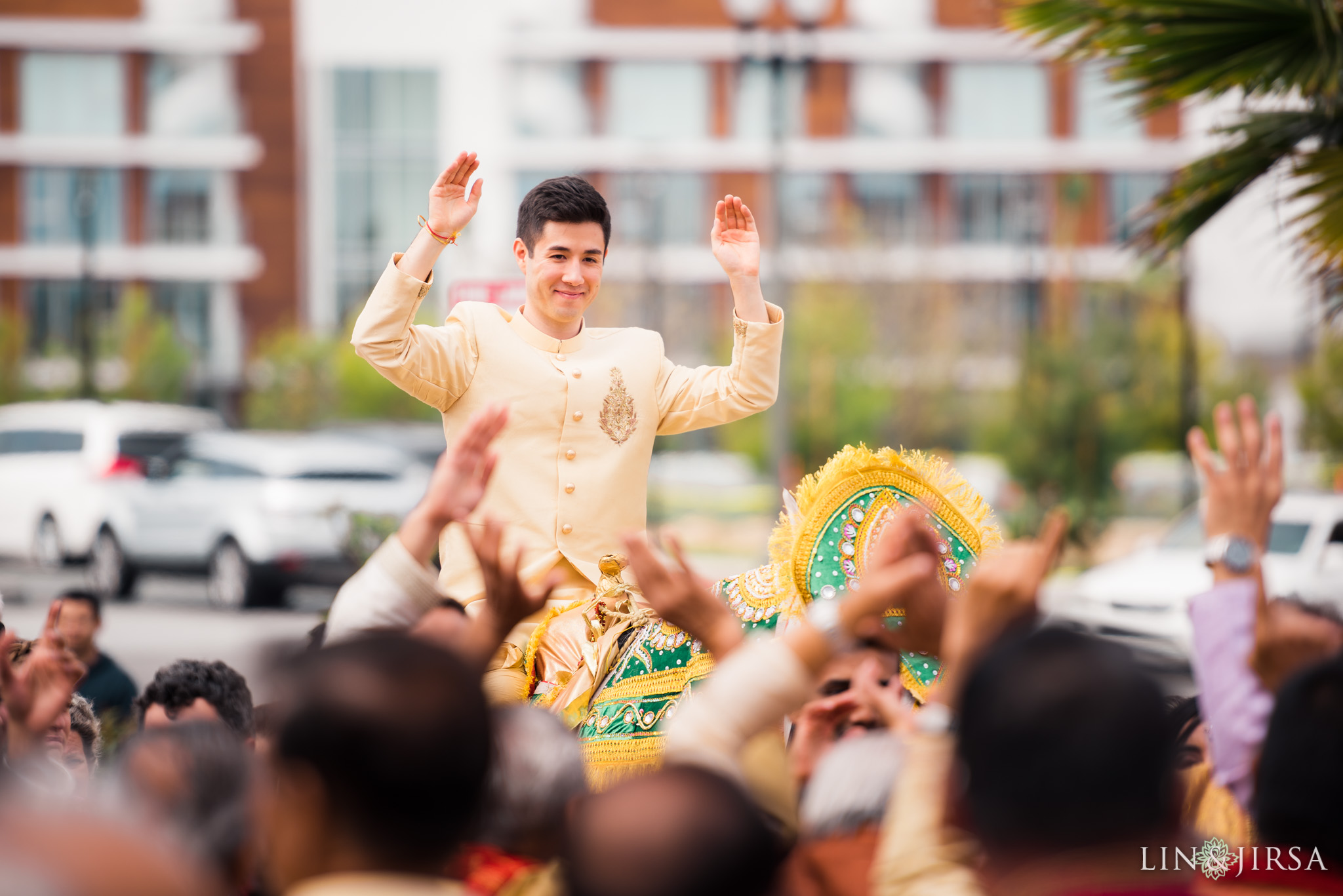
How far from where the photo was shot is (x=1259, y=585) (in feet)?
7.81

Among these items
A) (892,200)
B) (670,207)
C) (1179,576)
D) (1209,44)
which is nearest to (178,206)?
(670,207)

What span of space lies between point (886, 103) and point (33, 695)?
39.1 meters

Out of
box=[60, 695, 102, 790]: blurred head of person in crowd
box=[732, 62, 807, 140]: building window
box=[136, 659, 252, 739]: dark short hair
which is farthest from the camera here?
box=[732, 62, 807, 140]: building window

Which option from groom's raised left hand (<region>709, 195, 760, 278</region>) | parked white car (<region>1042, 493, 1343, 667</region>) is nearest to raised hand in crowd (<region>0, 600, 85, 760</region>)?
groom's raised left hand (<region>709, 195, 760, 278</region>)

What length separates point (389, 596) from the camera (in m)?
2.38

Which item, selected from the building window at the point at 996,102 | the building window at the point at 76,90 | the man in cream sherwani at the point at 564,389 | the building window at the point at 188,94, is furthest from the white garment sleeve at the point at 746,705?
the building window at the point at 996,102

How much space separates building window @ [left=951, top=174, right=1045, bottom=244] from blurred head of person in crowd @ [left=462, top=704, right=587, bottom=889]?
38.9 m

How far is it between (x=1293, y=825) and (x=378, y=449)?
48.0 ft

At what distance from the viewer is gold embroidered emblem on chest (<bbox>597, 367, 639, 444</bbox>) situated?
4008 mm

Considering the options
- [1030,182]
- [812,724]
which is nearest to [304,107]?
[1030,182]

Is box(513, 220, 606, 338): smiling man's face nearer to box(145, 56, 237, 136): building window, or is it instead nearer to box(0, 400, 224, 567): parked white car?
box(0, 400, 224, 567): parked white car

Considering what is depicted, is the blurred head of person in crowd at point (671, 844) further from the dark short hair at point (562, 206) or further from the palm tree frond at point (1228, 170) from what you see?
the palm tree frond at point (1228, 170)

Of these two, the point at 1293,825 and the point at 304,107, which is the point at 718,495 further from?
the point at 1293,825

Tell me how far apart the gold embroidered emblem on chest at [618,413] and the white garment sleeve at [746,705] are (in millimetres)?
1919
